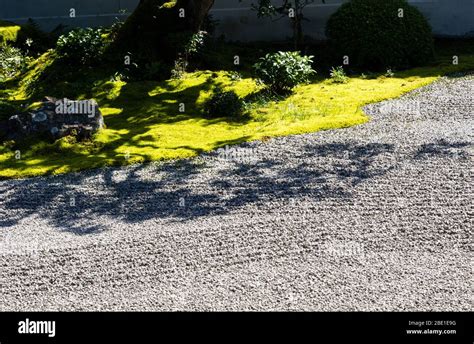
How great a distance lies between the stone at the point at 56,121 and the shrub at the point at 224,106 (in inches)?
95.7

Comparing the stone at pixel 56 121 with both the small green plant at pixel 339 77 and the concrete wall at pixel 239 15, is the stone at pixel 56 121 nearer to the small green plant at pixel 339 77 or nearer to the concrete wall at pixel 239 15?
the small green plant at pixel 339 77

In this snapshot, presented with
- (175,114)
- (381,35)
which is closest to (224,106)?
(175,114)

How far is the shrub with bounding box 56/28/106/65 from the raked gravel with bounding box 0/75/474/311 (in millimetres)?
6400

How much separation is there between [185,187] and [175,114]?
175 inches

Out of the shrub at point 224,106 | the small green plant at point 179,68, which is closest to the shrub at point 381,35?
the small green plant at point 179,68

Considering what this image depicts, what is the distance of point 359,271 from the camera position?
8820mm

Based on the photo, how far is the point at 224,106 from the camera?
51.2 feet

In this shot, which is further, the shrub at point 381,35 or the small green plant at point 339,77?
the shrub at point 381,35

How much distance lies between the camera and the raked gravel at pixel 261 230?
842cm

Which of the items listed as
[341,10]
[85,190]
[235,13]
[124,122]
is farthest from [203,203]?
[235,13]

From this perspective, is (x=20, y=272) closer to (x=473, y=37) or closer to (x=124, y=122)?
(x=124, y=122)

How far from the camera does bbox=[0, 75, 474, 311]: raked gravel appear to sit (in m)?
8.42
